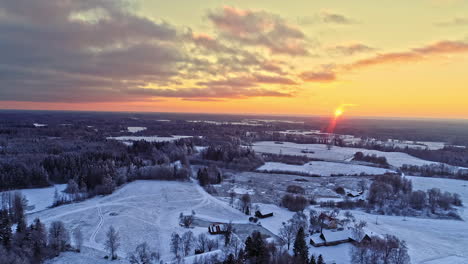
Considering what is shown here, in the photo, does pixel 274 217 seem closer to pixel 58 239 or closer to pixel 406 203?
pixel 406 203

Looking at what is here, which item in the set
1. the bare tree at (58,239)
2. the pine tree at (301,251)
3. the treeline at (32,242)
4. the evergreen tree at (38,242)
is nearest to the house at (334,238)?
the pine tree at (301,251)

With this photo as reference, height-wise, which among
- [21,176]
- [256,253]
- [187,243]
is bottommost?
[21,176]

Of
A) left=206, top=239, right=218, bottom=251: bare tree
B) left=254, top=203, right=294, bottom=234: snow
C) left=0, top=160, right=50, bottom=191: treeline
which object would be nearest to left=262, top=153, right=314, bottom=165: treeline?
left=254, top=203, right=294, bottom=234: snow

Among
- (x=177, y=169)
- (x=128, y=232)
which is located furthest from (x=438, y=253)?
(x=177, y=169)

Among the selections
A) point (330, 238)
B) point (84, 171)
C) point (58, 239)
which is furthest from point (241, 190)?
point (84, 171)

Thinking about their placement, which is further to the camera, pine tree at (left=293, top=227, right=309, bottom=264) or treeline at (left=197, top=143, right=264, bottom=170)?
treeline at (left=197, top=143, right=264, bottom=170)

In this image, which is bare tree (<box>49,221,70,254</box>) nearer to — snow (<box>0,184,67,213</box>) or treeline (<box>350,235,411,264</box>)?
snow (<box>0,184,67,213</box>)
